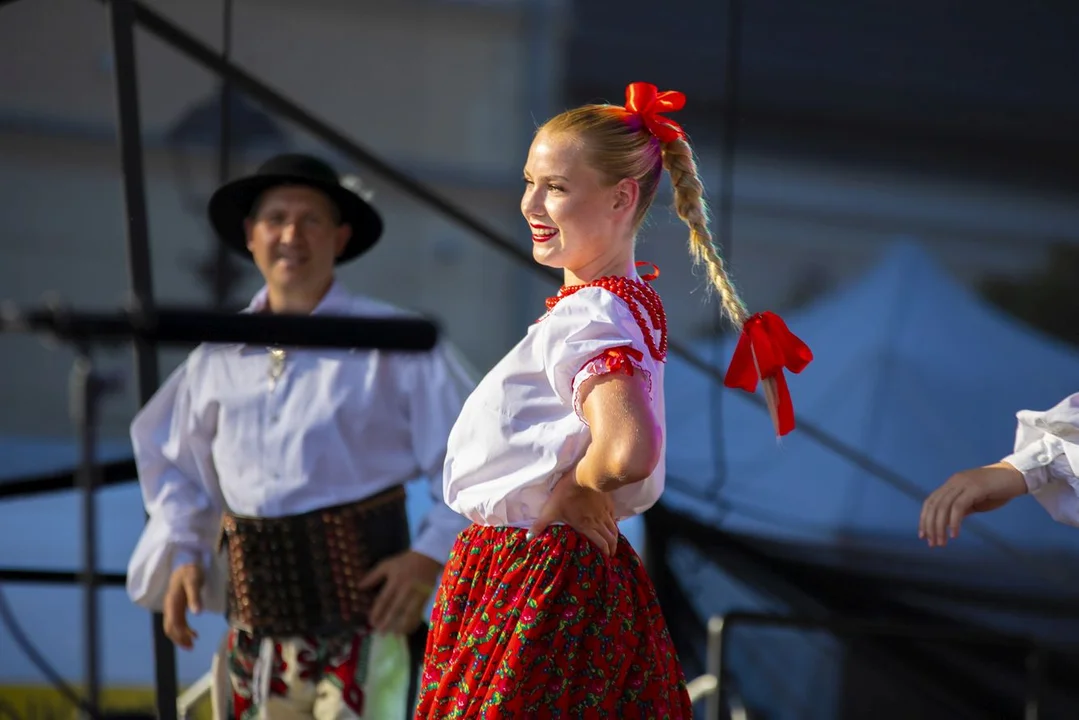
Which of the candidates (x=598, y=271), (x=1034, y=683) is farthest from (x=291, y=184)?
(x=1034, y=683)

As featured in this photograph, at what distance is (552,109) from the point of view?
432cm

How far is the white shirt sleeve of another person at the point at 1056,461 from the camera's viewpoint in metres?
2.13

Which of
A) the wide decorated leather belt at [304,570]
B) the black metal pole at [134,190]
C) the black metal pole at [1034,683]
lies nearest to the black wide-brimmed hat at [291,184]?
the black metal pole at [134,190]

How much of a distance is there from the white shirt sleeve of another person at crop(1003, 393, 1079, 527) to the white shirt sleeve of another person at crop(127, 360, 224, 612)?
1610mm

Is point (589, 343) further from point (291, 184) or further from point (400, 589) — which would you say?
→ point (291, 184)

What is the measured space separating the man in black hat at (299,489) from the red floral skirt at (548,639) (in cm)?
75

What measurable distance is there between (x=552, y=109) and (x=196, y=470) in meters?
1.85

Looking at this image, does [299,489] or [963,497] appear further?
[299,489]

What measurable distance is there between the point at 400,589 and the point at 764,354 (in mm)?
1010

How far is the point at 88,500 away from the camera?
4.38 ft

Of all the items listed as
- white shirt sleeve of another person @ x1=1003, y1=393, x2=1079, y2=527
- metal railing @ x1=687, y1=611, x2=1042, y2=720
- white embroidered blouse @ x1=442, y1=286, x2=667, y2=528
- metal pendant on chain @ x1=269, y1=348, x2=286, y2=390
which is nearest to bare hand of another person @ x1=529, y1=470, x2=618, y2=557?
white embroidered blouse @ x1=442, y1=286, x2=667, y2=528

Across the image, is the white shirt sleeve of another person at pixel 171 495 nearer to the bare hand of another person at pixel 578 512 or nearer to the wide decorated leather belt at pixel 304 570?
the wide decorated leather belt at pixel 304 570

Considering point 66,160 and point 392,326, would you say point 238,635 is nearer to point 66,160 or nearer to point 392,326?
point 392,326

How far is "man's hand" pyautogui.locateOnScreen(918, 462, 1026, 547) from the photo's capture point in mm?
2049
